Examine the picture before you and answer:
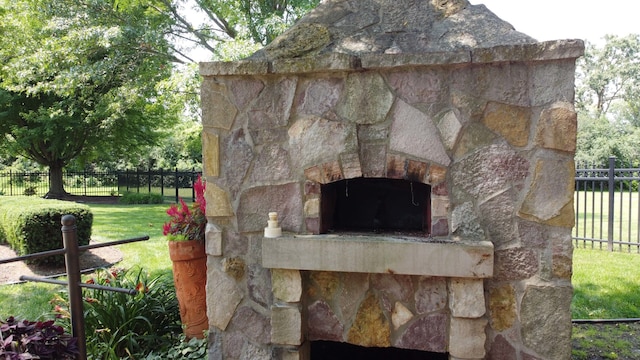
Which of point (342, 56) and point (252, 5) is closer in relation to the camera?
point (342, 56)

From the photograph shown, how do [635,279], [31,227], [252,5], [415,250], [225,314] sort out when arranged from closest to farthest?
[415,250] < [225,314] < [635,279] < [31,227] < [252,5]

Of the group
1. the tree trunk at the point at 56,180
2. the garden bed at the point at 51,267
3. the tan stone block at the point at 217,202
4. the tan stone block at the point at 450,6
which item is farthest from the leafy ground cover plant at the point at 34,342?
the tree trunk at the point at 56,180

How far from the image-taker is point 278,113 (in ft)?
10.0

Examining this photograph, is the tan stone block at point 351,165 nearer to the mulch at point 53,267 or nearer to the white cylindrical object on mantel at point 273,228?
the white cylindrical object on mantel at point 273,228

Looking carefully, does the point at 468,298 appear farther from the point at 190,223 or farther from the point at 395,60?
the point at 190,223

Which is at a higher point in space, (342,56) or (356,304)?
(342,56)

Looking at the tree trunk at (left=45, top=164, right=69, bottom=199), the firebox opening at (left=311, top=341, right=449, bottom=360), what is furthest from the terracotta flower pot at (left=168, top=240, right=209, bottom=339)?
the tree trunk at (left=45, top=164, right=69, bottom=199)

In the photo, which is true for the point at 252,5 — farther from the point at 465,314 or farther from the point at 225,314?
the point at 465,314

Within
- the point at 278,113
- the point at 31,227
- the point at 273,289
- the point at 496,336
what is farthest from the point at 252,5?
the point at 496,336

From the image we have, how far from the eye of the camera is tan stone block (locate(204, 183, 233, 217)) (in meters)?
3.19

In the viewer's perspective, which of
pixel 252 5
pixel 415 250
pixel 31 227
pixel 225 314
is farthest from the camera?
pixel 252 5

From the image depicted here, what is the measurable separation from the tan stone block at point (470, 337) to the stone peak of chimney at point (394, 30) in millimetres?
1700

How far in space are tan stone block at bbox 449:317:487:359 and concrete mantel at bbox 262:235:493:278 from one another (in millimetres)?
332

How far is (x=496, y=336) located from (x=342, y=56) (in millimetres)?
2015
